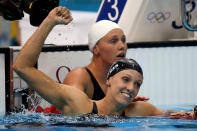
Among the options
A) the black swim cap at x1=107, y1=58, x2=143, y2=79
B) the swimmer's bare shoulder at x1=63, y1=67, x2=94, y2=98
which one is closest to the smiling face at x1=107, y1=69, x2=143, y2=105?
the black swim cap at x1=107, y1=58, x2=143, y2=79

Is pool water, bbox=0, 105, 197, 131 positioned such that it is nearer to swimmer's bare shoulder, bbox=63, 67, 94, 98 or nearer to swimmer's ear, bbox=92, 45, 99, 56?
swimmer's bare shoulder, bbox=63, 67, 94, 98

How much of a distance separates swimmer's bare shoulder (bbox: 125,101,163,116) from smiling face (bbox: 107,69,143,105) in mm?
307

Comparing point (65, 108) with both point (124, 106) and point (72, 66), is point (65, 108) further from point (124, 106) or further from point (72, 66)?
point (72, 66)

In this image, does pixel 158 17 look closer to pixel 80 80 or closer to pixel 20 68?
pixel 80 80

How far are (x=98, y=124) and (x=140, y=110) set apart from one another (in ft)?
2.00

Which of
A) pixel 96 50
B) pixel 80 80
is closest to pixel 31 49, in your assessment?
pixel 80 80

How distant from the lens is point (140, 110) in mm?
3422

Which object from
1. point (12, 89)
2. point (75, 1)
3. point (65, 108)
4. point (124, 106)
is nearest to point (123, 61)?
point (124, 106)

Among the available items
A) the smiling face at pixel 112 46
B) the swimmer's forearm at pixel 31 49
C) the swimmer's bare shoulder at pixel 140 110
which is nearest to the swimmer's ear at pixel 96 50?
the smiling face at pixel 112 46

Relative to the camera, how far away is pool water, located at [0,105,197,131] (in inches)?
111

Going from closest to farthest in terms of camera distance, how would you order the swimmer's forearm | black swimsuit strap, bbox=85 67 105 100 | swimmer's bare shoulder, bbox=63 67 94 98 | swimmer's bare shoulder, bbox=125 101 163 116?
1. the swimmer's forearm
2. swimmer's bare shoulder, bbox=125 101 163 116
3. swimmer's bare shoulder, bbox=63 67 94 98
4. black swimsuit strap, bbox=85 67 105 100

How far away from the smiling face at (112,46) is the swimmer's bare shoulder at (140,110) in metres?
0.55

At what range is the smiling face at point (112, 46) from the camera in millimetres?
3811

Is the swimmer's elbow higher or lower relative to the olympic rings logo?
lower
